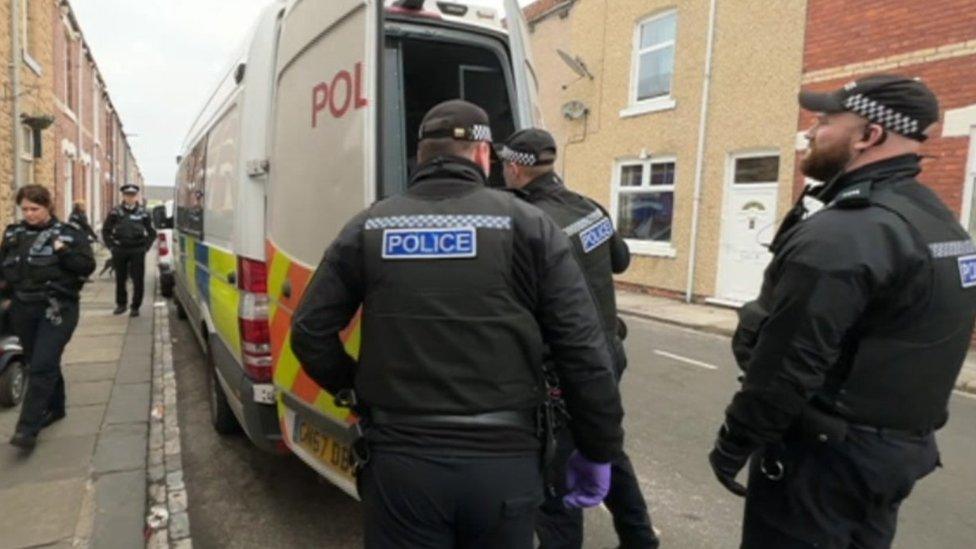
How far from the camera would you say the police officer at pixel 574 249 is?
2820 millimetres

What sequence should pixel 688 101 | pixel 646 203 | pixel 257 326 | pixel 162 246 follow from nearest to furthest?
1. pixel 257 326
2. pixel 688 101
3. pixel 162 246
4. pixel 646 203

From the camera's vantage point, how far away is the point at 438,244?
6.15ft

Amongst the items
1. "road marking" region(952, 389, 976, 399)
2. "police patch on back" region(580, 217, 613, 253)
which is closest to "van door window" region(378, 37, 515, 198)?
"police patch on back" region(580, 217, 613, 253)

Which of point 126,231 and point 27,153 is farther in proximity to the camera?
point 27,153

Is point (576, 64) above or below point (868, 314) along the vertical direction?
above

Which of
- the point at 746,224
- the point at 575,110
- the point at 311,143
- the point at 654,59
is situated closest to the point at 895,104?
the point at 311,143

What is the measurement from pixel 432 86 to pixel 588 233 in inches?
81.1

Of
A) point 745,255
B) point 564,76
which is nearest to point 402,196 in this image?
point 745,255

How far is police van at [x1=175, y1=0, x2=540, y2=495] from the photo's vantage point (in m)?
2.68

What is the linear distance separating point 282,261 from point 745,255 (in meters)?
9.74

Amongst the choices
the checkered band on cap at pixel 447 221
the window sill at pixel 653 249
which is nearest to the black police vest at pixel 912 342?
the checkered band on cap at pixel 447 221

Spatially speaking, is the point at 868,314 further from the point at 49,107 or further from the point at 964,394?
the point at 49,107

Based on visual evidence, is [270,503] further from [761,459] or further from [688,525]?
[761,459]

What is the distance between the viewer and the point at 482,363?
188cm
